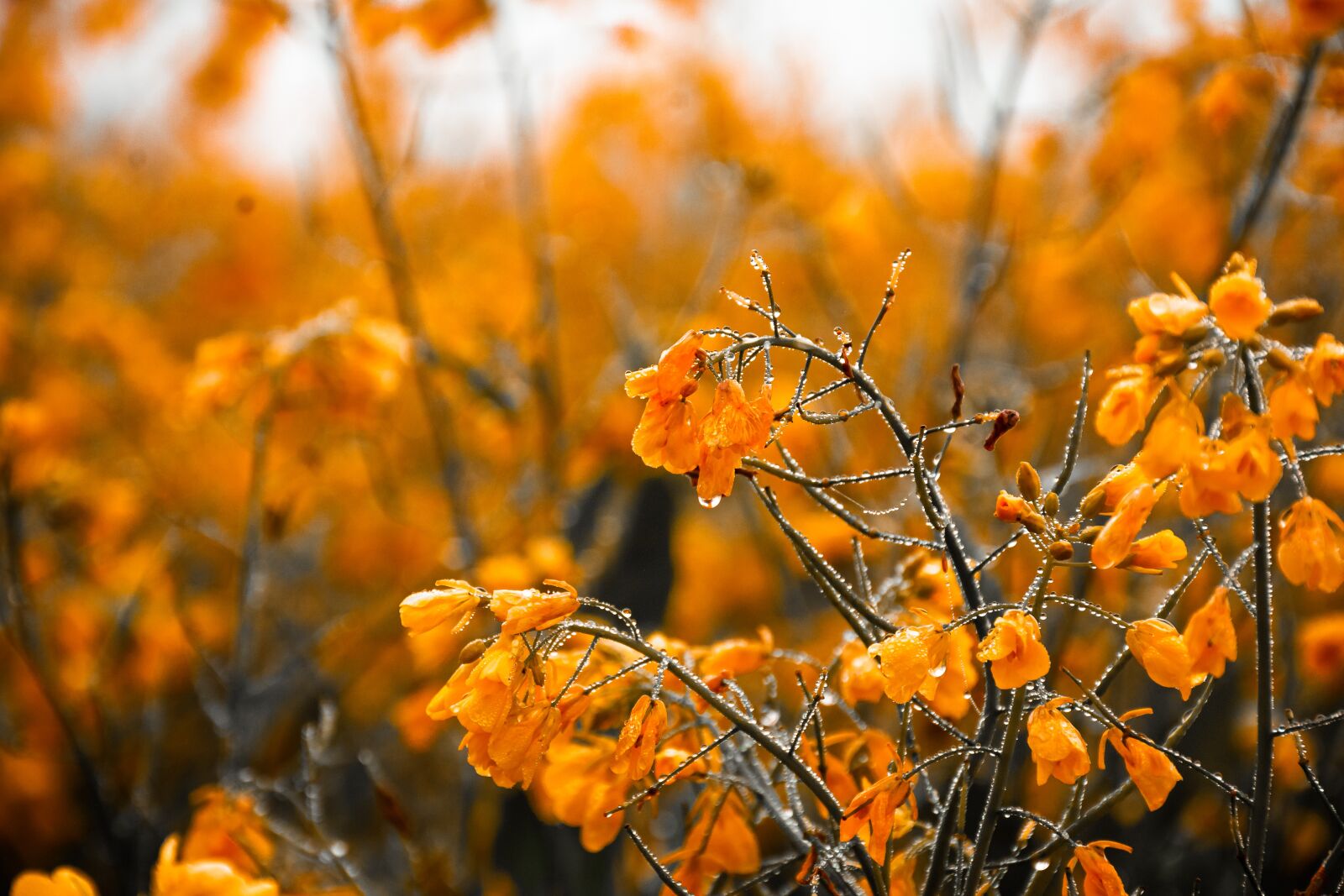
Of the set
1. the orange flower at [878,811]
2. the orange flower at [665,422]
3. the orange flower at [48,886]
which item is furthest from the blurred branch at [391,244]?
the orange flower at [878,811]

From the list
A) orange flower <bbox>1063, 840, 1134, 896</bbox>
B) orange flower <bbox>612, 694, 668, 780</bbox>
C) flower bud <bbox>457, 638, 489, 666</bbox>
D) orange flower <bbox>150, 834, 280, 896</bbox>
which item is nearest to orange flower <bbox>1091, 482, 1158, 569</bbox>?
orange flower <bbox>1063, 840, 1134, 896</bbox>

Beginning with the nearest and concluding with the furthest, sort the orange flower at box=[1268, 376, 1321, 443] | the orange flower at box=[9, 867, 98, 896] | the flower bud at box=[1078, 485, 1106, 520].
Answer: the orange flower at box=[1268, 376, 1321, 443] → the flower bud at box=[1078, 485, 1106, 520] → the orange flower at box=[9, 867, 98, 896]

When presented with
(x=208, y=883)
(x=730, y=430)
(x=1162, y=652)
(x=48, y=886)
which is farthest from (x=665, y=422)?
(x=48, y=886)

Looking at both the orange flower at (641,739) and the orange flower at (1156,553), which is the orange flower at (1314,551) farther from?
the orange flower at (641,739)

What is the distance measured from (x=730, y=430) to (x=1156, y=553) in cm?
30

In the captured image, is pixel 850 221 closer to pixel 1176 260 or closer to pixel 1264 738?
pixel 1176 260

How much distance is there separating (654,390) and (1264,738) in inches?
19.5

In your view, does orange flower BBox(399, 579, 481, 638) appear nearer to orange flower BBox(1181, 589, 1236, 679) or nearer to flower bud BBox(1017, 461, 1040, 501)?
flower bud BBox(1017, 461, 1040, 501)

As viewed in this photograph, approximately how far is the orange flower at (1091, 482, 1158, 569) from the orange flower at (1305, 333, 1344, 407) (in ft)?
0.37

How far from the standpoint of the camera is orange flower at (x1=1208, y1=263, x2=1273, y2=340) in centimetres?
58

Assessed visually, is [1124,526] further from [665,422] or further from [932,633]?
[665,422]

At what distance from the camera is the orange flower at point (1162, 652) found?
0.64 meters

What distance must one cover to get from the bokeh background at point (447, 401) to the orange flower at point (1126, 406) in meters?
0.75

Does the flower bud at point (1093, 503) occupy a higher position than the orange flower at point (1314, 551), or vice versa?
the flower bud at point (1093, 503)
